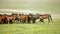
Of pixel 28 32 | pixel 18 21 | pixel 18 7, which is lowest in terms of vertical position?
pixel 28 32

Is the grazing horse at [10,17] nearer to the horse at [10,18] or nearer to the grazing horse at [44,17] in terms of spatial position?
the horse at [10,18]

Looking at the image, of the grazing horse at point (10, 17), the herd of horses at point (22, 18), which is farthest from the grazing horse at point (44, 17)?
the grazing horse at point (10, 17)

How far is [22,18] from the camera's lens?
183cm

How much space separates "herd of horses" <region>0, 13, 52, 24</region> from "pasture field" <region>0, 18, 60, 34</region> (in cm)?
6

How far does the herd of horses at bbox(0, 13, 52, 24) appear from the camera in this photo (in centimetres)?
180

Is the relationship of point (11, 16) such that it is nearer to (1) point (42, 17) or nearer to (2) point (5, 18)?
(2) point (5, 18)

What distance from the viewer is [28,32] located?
173 centimetres

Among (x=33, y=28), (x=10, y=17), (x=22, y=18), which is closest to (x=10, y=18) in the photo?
(x=10, y=17)

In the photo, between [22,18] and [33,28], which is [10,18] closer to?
[22,18]

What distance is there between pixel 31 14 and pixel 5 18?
289mm

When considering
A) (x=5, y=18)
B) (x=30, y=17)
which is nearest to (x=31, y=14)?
(x=30, y=17)

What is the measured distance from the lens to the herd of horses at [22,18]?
1805 mm

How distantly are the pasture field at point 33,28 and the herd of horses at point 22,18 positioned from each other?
0.06m

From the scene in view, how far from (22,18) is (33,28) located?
0.17 metres
